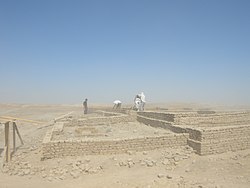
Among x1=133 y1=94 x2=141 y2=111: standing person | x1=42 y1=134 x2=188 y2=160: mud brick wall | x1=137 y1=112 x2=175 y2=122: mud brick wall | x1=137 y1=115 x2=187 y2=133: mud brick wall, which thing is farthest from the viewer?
x1=133 y1=94 x2=141 y2=111: standing person

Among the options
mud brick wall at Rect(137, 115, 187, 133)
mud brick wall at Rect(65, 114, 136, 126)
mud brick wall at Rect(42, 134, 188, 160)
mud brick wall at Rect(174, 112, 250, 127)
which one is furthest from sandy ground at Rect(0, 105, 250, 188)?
mud brick wall at Rect(65, 114, 136, 126)

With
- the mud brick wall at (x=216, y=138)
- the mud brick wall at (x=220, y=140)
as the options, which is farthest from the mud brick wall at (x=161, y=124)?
the mud brick wall at (x=220, y=140)

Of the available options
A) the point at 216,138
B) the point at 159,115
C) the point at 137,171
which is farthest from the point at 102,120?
the point at 137,171

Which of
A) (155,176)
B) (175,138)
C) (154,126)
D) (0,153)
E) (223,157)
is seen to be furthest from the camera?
(154,126)

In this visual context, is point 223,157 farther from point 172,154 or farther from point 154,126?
point 154,126

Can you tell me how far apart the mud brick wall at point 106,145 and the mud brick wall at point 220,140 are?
2.50 ft

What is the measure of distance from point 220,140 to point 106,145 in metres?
4.18

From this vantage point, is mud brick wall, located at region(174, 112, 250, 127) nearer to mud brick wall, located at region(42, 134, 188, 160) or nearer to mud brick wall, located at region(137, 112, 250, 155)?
mud brick wall, located at region(137, 112, 250, 155)

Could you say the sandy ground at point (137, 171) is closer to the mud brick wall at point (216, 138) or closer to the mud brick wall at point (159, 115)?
the mud brick wall at point (216, 138)

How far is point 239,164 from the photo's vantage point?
852cm

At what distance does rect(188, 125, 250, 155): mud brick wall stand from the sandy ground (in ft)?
0.87

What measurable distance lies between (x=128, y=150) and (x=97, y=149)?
1.13 meters

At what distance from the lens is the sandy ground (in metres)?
7.36

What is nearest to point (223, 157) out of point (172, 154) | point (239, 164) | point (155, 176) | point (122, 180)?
point (239, 164)
